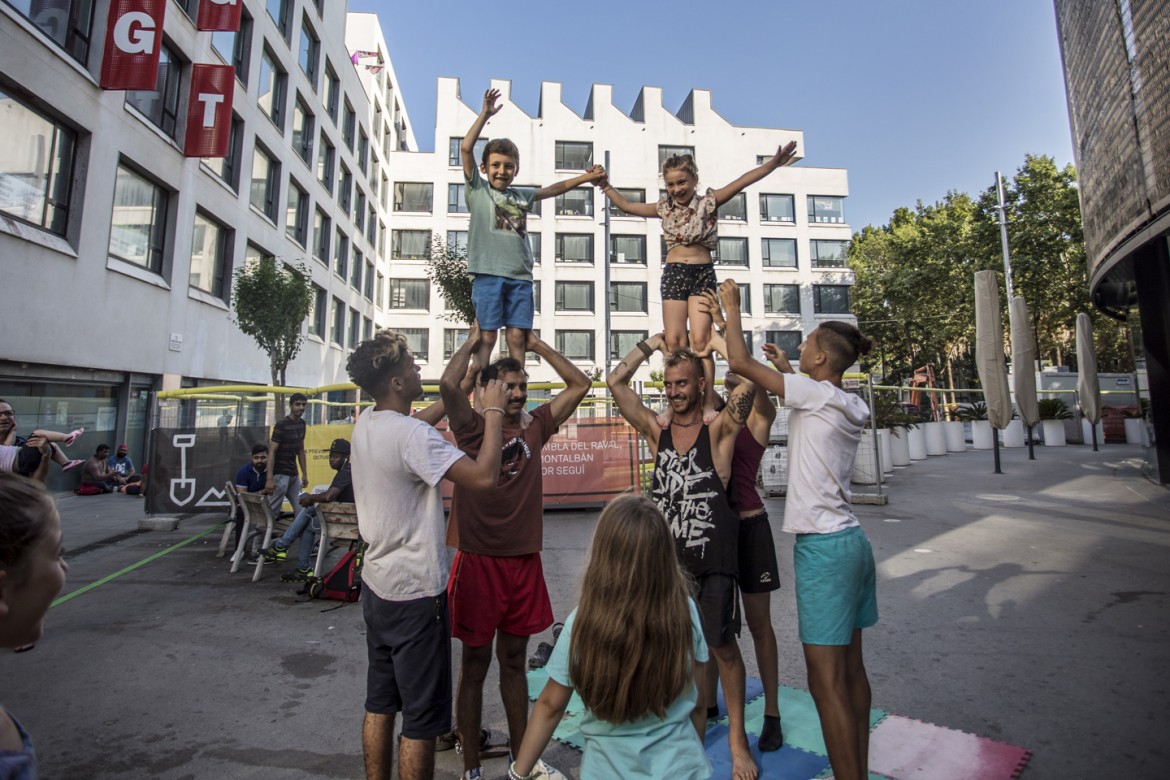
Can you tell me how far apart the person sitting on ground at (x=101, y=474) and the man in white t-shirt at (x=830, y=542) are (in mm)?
16023

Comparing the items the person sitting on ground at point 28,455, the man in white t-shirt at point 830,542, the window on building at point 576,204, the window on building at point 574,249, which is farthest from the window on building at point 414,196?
the man in white t-shirt at point 830,542

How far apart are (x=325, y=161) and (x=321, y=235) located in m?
3.60

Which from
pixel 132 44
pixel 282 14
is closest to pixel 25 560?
pixel 132 44

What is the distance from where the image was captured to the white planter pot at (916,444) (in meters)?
16.8

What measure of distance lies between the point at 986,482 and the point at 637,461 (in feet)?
25.3

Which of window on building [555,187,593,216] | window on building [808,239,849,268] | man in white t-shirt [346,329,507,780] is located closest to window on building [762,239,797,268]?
window on building [808,239,849,268]

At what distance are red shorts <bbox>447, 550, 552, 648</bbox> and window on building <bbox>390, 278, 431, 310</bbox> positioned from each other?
38.2m

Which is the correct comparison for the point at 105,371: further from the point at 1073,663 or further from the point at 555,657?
the point at 1073,663

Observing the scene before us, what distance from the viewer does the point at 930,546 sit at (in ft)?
25.0

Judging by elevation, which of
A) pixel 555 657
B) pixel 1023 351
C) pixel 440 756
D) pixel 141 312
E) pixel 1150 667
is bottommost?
pixel 440 756

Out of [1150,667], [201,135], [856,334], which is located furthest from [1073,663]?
[201,135]

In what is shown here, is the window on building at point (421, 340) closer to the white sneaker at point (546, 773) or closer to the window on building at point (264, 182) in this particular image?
the window on building at point (264, 182)

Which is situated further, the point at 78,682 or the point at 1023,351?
the point at 1023,351

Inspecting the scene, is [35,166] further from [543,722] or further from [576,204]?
[576,204]
